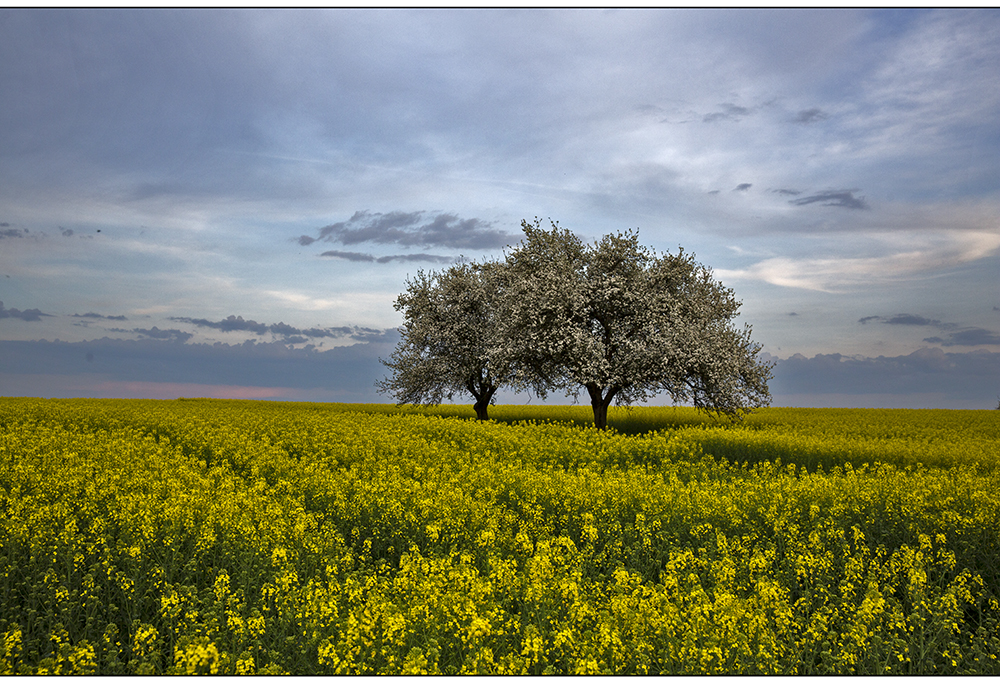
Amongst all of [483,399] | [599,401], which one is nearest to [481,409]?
[483,399]

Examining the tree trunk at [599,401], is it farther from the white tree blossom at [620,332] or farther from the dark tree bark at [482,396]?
the dark tree bark at [482,396]

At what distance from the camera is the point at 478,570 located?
763cm

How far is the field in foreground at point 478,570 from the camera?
566cm

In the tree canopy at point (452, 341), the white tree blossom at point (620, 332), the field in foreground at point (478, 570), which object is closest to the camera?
the field in foreground at point (478, 570)

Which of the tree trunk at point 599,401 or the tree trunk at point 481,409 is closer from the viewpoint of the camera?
the tree trunk at point 599,401

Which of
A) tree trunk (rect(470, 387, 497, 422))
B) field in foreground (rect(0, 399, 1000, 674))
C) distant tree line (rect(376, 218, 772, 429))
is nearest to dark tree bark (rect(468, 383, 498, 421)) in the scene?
tree trunk (rect(470, 387, 497, 422))

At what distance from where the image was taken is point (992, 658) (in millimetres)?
6629

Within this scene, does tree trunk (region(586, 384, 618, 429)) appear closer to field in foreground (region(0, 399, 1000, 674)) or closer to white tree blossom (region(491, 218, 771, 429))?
white tree blossom (region(491, 218, 771, 429))

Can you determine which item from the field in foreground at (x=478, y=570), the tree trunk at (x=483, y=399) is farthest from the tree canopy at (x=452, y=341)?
the field in foreground at (x=478, y=570)

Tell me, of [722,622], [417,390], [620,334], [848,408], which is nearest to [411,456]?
[722,622]

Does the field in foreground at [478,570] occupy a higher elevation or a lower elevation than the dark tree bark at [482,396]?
lower

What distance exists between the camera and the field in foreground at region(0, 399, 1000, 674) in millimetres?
5664

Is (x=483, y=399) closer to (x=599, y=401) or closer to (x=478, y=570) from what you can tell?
(x=599, y=401)

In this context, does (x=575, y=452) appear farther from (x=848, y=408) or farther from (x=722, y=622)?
(x=848, y=408)
